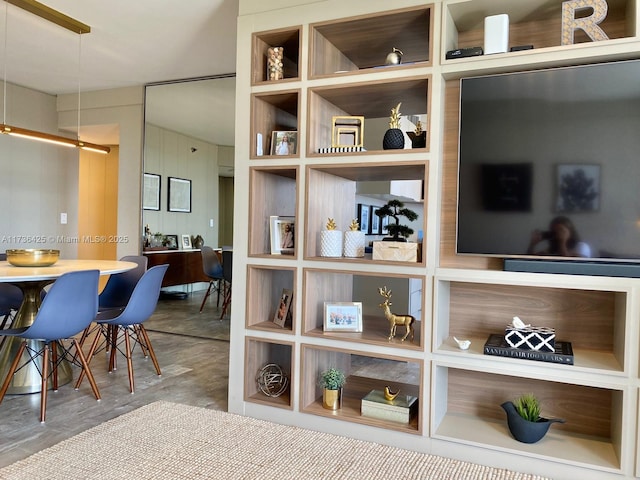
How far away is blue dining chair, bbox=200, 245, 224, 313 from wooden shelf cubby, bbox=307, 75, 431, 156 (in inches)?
85.1

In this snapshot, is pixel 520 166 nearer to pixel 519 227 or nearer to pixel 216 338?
pixel 519 227

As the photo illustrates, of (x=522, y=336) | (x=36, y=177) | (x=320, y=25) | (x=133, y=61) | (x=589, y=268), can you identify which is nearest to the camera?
(x=589, y=268)

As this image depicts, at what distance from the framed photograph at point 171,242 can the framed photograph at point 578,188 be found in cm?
369

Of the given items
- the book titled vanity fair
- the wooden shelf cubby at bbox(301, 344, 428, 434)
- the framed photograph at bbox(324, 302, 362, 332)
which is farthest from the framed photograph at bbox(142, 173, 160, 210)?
the book titled vanity fair

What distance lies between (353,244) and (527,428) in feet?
3.96

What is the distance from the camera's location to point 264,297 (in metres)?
2.86

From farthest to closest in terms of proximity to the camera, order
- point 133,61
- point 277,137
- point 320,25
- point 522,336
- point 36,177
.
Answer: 1. point 36,177
2. point 133,61
3. point 277,137
4. point 320,25
5. point 522,336

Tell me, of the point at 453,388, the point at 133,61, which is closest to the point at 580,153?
the point at 453,388

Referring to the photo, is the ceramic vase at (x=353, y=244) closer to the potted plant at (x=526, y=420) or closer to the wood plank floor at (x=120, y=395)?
the potted plant at (x=526, y=420)

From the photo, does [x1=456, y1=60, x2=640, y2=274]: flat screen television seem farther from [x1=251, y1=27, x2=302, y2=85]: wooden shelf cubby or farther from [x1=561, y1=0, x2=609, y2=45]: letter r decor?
[x1=251, y1=27, x2=302, y2=85]: wooden shelf cubby

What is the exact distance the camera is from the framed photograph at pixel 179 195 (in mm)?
4660

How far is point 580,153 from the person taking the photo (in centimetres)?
209

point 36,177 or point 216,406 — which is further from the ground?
→ point 36,177

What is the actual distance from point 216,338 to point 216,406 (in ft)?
5.90
